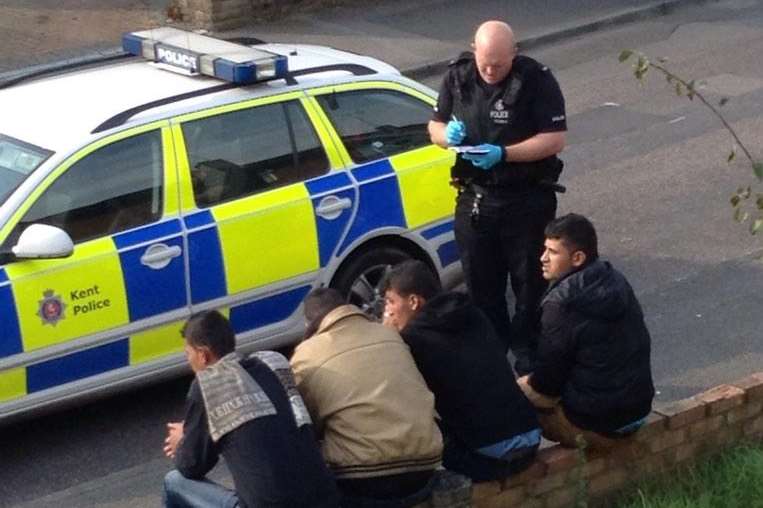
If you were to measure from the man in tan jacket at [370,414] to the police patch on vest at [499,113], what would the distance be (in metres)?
2.11

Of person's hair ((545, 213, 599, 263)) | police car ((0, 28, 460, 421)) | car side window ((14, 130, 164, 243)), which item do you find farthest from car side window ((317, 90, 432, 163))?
person's hair ((545, 213, 599, 263))

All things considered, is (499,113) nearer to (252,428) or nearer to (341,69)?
(341,69)

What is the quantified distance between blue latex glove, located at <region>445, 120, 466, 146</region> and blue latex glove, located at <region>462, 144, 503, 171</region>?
88 millimetres

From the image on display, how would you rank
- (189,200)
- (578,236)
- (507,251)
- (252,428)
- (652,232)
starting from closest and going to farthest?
(252,428) → (578,236) → (189,200) → (507,251) → (652,232)

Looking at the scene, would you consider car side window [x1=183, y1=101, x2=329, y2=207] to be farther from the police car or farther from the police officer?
the police officer

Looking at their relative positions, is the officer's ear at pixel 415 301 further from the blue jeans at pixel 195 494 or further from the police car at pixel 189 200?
the police car at pixel 189 200

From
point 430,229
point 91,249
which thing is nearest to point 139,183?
point 91,249

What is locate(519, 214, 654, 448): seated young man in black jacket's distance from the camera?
5875 mm

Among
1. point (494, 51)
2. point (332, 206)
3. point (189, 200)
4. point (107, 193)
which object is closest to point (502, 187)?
point (494, 51)

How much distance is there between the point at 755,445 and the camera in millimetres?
6422

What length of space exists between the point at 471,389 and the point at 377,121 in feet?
9.31

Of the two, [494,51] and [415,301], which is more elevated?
[494,51]

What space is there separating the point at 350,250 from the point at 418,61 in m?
8.06

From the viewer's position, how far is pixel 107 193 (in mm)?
7254
